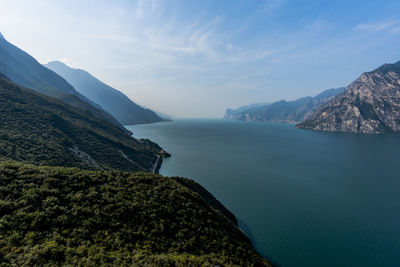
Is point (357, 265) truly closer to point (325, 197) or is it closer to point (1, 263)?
point (325, 197)

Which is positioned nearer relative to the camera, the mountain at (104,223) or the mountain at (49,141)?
the mountain at (104,223)

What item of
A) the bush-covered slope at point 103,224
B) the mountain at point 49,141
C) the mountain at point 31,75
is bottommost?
the mountain at point 49,141

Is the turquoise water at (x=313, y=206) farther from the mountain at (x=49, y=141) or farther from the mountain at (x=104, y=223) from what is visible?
the mountain at (x=49, y=141)

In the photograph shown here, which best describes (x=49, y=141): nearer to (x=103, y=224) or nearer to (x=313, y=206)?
(x=103, y=224)

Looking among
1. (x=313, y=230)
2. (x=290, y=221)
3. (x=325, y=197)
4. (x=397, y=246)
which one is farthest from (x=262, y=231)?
(x=325, y=197)

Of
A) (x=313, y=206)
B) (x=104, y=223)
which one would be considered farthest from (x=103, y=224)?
(x=313, y=206)


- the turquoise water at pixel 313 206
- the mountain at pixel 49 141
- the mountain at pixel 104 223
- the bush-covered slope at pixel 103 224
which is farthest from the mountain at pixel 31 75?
the bush-covered slope at pixel 103 224
